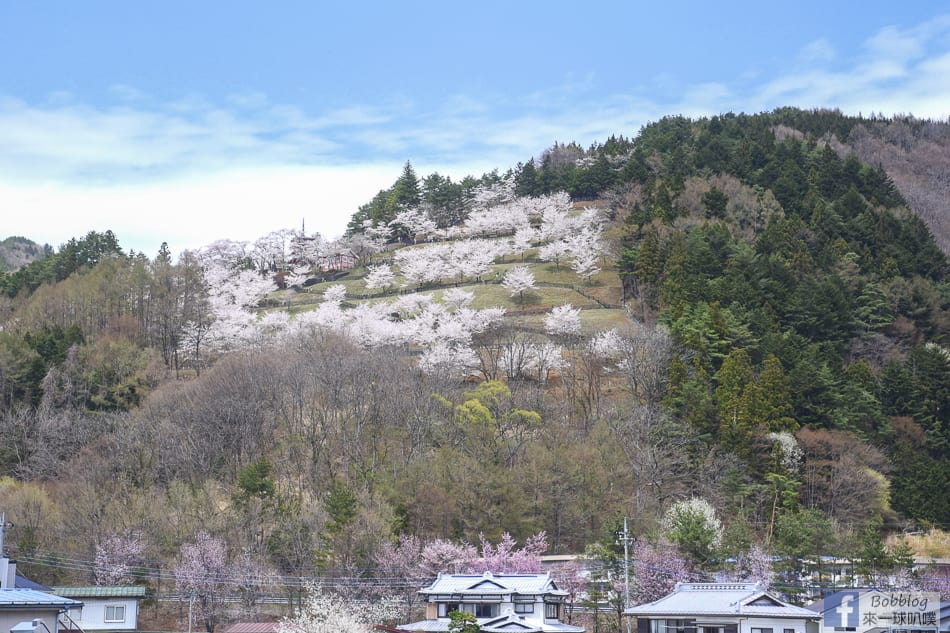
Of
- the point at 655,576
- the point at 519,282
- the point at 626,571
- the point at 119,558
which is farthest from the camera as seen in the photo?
the point at 519,282

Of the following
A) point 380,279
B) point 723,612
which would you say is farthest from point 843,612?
point 380,279

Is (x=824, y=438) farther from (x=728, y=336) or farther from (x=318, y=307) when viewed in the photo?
(x=318, y=307)

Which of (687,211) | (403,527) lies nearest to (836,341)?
(687,211)

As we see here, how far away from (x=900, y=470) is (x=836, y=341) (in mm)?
12306

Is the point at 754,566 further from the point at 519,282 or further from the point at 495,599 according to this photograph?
the point at 519,282

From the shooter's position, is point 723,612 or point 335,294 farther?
point 335,294

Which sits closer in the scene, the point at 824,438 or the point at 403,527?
the point at 403,527

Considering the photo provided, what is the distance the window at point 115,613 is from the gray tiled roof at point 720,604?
574 inches

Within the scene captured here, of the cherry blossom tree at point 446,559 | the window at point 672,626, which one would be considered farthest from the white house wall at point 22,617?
the cherry blossom tree at point 446,559

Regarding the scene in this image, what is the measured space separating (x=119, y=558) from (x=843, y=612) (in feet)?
79.5

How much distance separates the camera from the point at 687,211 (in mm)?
71250

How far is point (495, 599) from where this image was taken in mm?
35125

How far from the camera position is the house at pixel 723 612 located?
96.5ft

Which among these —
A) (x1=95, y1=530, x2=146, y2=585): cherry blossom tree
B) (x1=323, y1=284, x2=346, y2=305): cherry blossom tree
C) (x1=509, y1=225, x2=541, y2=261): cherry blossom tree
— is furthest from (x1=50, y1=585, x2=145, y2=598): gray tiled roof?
(x1=509, y1=225, x2=541, y2=261): cherry blossom tree
